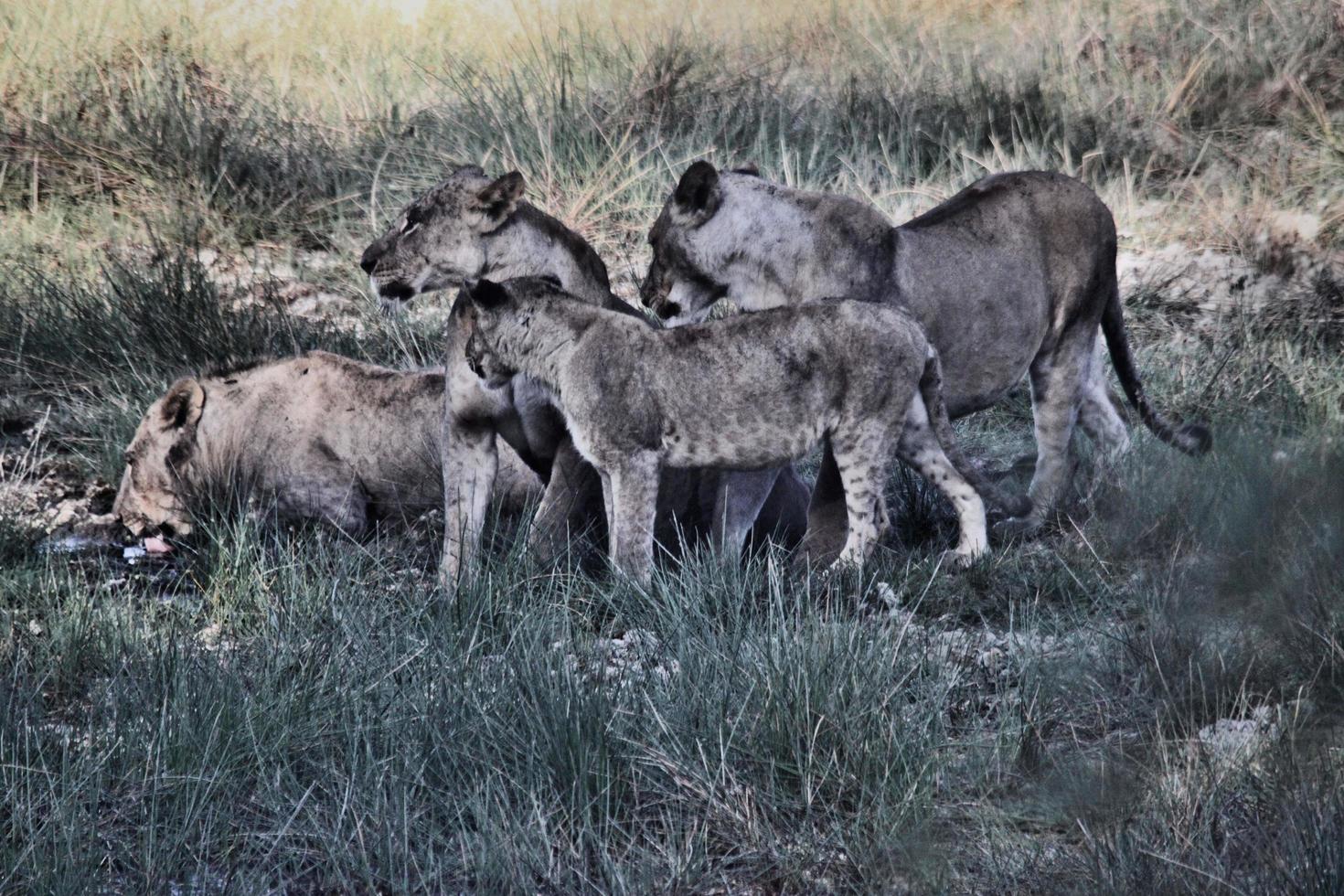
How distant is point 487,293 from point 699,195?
1.16 m

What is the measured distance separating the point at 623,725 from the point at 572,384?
173 cm

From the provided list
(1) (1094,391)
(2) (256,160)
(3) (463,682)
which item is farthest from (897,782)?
(2) (256,160)

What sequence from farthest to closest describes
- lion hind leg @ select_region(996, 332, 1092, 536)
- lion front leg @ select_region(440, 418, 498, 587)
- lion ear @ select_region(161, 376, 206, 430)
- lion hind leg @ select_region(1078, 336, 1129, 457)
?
lion hind leg @ select_region(1078, 336, 1129, 457) → lion ear @ select_region(161, 376, 206, 430) → lion hind leg @ select_region(996, 332, 1092, 536) → lion front leg @ select_region(440, 418, 498, 587)

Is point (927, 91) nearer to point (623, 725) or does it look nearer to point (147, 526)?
point (147, 526)

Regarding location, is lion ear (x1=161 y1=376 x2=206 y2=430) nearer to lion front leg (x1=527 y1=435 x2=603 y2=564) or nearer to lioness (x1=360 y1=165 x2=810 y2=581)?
lioness (x1=360 y1=165 x2=810 y2=581)

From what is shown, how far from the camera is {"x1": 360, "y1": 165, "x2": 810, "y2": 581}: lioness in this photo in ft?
20.9

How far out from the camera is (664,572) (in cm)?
604

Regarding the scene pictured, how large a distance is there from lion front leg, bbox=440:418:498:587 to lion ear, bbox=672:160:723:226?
1206mm

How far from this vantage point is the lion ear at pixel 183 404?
7.69 meters

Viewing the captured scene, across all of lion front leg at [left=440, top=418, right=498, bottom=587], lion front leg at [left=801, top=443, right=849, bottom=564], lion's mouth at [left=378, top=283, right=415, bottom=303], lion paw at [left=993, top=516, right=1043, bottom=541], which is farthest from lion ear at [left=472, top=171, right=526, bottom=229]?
lion paw at [left=993, top=516, right=1043, bottom=541]

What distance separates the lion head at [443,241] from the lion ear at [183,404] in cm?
158

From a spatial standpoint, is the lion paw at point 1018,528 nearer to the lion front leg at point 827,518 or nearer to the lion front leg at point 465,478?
the lion front leg at point 827,518

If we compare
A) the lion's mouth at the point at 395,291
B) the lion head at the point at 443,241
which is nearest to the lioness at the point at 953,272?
the lion head at the point at 443,241

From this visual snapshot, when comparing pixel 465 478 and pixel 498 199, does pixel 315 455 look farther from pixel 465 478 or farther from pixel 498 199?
pixel 498 199
